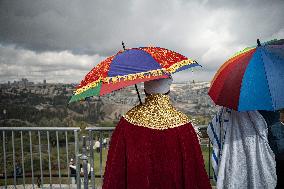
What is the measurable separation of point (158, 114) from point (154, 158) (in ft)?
1.34

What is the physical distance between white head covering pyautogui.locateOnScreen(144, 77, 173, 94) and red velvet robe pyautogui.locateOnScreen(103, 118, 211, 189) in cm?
34

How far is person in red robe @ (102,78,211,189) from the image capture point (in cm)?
284

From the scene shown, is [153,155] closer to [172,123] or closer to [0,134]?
[172,123]

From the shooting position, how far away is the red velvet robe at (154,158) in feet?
9.40

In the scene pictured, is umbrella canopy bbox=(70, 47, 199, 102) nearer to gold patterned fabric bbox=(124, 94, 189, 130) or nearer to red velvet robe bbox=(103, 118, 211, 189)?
gold patterned fabric bbox=(124, 94, 189, 130)

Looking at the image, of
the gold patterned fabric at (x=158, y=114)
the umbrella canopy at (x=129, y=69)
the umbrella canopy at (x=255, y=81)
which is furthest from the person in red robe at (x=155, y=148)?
the umbrella canopy at (x=255, y=81)

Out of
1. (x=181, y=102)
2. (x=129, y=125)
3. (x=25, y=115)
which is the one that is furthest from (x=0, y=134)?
(x=181, y=102)

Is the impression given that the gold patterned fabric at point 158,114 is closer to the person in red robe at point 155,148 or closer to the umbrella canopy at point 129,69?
the person in red robe at point 155,148

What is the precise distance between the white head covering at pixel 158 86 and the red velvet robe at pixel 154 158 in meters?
0.34

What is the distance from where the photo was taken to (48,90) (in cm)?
14688

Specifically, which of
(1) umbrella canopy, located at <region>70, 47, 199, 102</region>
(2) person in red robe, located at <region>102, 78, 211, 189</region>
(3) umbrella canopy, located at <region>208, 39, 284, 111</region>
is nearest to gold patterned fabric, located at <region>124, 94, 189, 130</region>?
(2) person in red robe, located at <region>102, 78, 211, 189</region>

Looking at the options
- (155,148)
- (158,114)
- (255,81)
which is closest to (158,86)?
(158,114)

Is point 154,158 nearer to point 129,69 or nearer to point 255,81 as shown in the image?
point 129,69

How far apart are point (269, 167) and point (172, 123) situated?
124 centimetres
